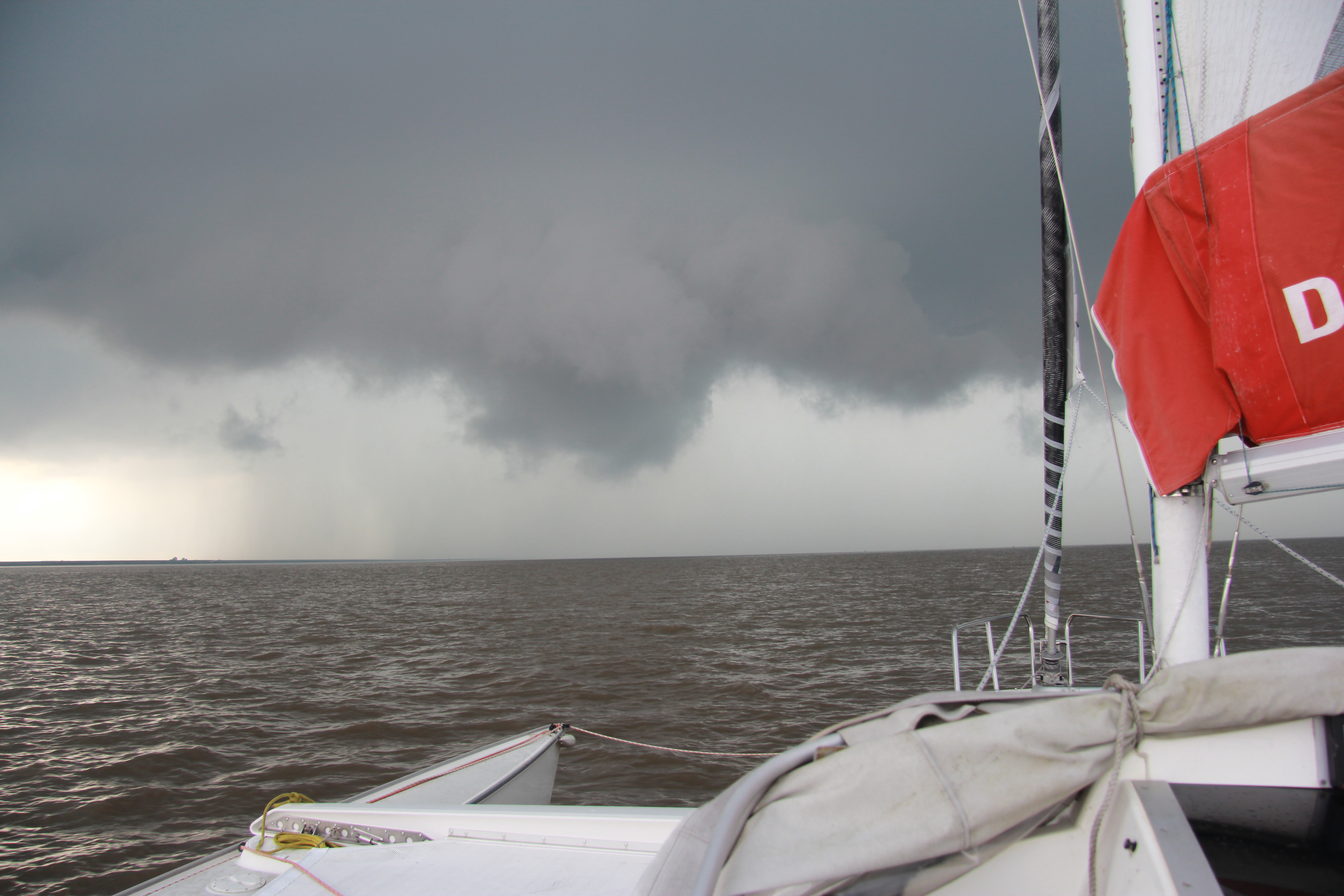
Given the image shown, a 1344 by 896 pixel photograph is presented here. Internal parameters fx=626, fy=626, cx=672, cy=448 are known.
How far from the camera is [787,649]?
16.4 m

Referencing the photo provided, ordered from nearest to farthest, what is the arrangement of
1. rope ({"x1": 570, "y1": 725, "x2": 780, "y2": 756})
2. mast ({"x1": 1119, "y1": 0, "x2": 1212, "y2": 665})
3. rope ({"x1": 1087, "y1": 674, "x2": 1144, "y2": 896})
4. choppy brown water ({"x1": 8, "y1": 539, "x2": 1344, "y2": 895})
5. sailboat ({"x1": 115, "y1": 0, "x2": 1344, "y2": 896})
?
sailboat ({"x1": 115, "y1": 0, "x2": 1344, "y2": 896}) < rope ({"x1": 1087, "y1": 674, "x2": 1144, "y2": 896}) < mast ({"x1": 1119, "y1": 0, "x2": 1212, "y2": 665}) < rope ({"x1": 570, "y1": 725, "x2": 780, "y2": 756}) < choppy brown water ({"x1": 8, "y1": 539, "x2": 1344, "y2": 895})

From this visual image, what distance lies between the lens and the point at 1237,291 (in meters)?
2.77

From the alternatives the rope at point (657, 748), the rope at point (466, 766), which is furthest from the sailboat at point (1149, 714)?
the rope at point (657, 748)

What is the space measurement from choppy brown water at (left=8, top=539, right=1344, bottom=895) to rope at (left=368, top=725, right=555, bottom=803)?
0.89m

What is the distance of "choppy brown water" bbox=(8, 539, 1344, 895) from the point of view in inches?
288

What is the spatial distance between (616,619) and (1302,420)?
24.2 meters

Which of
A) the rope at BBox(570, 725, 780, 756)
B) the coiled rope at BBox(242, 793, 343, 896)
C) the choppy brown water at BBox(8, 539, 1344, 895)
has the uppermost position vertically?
the coiled rope at BBox(242, 793, 343, 896)

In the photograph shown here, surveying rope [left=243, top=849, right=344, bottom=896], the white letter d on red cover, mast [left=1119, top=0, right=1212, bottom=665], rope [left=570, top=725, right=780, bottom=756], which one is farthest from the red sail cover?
rope [left=570, top=725, right=780, bottom=756]

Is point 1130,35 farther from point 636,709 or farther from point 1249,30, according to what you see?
point 636,709

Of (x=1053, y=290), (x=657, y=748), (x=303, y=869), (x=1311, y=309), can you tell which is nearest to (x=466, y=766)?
(x=657, y=748)

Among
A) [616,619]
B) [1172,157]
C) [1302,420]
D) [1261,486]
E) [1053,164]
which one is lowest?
[616,619]

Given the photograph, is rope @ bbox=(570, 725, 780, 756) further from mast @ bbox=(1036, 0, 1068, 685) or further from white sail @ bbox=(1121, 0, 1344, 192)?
white sail @ bbox=(1121, 0, 1344, 192)

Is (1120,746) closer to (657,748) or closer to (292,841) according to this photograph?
(292,841)

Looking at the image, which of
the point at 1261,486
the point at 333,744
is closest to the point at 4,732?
the point at 333,744
